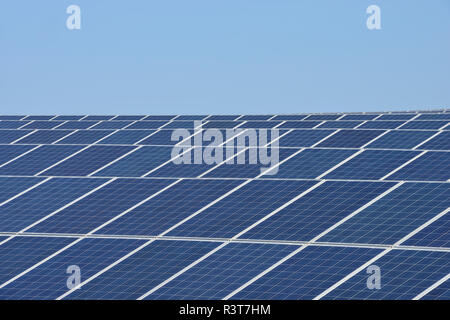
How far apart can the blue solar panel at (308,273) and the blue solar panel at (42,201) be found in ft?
32.3

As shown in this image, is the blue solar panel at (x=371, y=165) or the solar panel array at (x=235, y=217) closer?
the solar panel array at (x=235, y=217)

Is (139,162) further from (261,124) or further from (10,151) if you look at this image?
(261,124)

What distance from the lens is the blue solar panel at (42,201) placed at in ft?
122

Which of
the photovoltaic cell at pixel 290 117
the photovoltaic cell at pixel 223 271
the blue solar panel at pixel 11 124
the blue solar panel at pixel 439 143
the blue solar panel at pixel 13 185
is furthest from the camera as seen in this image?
the blue solar panel at pixel 11 124

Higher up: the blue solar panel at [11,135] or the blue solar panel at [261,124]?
the blue solar panel at [261,124]

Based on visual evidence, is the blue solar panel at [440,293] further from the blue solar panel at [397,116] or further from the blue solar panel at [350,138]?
the blue solar panel at [397,116]

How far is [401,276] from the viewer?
2984 cm

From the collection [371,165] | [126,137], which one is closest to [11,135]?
[126,137]

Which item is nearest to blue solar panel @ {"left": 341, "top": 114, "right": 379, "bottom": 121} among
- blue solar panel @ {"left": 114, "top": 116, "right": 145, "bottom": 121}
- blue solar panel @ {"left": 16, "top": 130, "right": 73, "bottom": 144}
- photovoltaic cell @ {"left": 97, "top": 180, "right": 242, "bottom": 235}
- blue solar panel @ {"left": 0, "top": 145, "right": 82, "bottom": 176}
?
blue solar panel @ {"left": 114, "top": 116, "right": 145, "bottom": 121}

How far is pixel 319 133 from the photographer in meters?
44.9

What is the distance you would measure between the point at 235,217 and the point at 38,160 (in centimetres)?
1187

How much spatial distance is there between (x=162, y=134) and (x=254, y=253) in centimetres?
1524

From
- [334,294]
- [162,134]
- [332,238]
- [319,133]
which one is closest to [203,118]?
[162,134]

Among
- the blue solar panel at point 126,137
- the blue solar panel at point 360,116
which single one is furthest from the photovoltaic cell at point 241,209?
the blue solar panel at point 360,116
